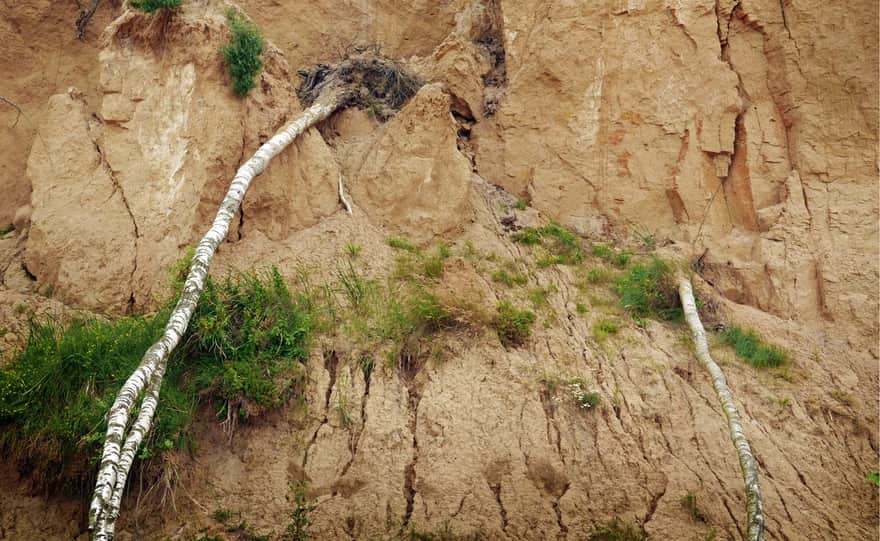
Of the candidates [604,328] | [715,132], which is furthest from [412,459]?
[715,132]

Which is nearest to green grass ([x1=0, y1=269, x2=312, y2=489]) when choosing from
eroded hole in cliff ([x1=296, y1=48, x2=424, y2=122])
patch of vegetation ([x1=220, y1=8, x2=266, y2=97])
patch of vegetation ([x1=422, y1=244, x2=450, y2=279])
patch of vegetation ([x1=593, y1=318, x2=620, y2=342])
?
patch of vegetation ([x1=422, y1=244, x2=450, y2=279])

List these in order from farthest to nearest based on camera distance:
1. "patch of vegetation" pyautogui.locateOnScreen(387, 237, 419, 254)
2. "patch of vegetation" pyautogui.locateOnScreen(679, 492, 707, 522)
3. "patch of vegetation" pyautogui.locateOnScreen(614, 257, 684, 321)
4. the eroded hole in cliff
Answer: the eroded hole in cliff < "patch of vegetation" pyautogui.locateOnScreen(387, 237, 419, 254) < "patch of vegetation" pyautogui.locateOnScreen(614, 257, 684, 321) < "patch of vegetation" pyautogui.locateOnScreen(679, 492, 707, 522)

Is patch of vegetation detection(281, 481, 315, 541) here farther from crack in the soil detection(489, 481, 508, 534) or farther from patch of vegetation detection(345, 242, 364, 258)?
patch of vegetation detection(345, 242, 364, 258)

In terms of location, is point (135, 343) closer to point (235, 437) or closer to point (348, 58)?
point (235, 437)

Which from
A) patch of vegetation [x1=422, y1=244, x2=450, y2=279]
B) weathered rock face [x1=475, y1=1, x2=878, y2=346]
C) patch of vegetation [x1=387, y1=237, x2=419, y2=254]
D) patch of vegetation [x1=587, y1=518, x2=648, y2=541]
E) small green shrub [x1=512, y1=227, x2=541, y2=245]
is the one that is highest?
weathered rock face [x1=475, y1=1, x2=878, y2=346]

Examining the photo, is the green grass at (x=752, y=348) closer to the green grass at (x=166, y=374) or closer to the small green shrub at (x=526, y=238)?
the small green shrub at (x=526, y=238)

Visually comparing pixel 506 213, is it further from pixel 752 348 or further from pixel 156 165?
pixel 156 165

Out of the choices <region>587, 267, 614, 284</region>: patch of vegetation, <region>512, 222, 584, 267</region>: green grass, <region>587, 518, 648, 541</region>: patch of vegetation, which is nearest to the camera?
<region>587, 518, 648, 541</region>: patch of vegetation

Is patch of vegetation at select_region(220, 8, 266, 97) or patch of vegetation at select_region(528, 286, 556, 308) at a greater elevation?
patch of vegetation at select_region(220, 8, 266, 97)

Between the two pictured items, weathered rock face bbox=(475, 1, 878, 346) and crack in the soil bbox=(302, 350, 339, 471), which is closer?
crack in the soil bbox=(302, 350, 339, 471)
